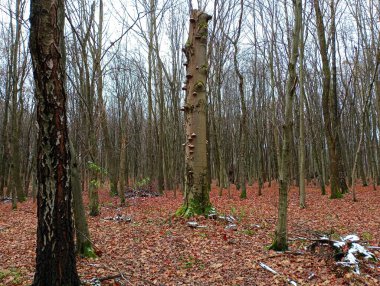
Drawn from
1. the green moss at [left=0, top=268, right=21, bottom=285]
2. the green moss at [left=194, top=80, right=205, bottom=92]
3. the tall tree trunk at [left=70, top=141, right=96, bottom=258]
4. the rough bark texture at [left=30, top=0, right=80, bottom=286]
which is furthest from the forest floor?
the green moss at [left=194, top=80, right=205, bottom=92]

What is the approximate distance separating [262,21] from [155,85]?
782 cm

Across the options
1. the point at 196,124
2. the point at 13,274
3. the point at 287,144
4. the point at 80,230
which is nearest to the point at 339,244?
the point at 287,144

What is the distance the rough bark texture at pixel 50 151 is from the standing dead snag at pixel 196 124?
5020mm

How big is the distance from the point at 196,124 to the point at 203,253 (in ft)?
12.2

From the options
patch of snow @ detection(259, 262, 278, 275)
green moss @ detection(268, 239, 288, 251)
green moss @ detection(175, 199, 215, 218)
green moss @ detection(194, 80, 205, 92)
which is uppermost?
green moss @ detection(194, 80, 205, 92)

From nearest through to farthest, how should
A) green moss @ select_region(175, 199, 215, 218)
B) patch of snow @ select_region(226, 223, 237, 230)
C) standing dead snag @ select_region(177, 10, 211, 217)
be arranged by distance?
1. patch of snow @ select_region(226, 223, 237, 230)
2. green moss @ select_region(175, 199, 215, 218)
3. standing dead snag @ select_region(177, 10, 211, 217)

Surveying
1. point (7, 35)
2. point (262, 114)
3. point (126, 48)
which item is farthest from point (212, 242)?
point (262, 114)

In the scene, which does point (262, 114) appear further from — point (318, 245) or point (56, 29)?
point (56, 29)

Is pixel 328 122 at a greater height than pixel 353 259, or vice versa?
pixel 328 122

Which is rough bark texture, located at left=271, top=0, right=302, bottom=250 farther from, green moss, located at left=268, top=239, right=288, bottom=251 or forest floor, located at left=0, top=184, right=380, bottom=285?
forest floor, located at left=0, top=184, right=380, bottom=285

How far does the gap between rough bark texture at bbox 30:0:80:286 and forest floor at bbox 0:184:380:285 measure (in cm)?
105

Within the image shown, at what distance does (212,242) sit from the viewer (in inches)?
252

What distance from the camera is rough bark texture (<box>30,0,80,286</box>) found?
331 centimetres

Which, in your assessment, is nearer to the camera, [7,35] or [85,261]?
[85,261]
